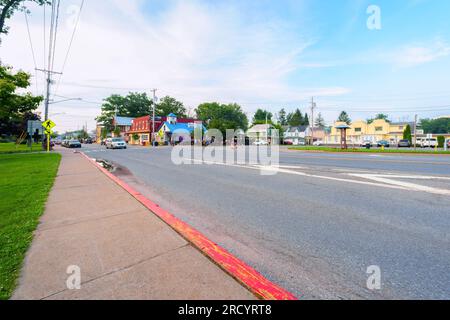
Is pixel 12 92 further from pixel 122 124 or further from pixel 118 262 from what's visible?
pixel 122 124

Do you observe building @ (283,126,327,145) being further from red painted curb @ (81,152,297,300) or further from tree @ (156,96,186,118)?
red painted curb @ (81,152,297,300)

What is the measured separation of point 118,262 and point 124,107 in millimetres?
91039

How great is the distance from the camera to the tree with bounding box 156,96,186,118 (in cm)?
8462

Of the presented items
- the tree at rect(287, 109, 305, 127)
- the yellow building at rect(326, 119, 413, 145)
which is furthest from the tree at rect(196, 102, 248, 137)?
the tree at rect(287, 109, 305, 127)

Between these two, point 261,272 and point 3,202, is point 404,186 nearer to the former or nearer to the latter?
point 261,272

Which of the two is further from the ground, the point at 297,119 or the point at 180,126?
the point at 297,119

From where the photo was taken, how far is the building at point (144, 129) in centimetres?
5722

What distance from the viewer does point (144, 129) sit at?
5984 cm

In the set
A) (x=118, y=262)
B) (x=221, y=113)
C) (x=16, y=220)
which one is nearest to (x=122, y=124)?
(x=221, y=113)

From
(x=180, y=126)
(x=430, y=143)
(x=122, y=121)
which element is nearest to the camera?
(x=430, y=143)

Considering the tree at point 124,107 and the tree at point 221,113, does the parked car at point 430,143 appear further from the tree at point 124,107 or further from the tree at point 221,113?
the tree at point 124,107

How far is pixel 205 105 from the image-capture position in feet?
272
